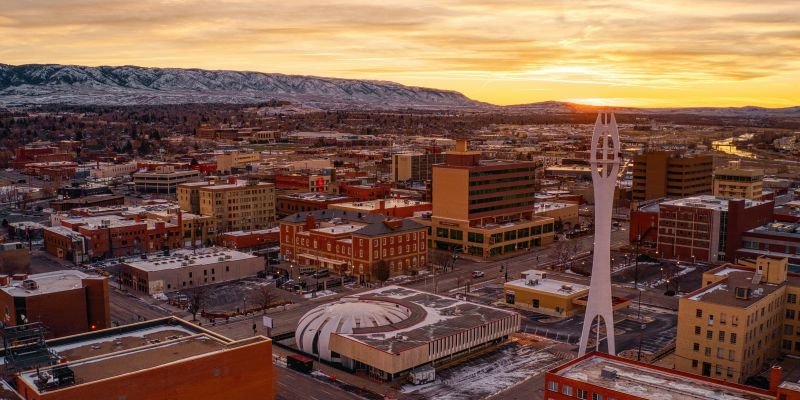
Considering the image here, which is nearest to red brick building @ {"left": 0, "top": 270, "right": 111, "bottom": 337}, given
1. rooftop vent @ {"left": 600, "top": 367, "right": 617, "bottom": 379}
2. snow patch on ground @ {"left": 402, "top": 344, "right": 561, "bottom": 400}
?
snow patch on ground @ {"left": 402, "top": 344, "right": 561, "bottom": 400}

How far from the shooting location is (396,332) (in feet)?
141

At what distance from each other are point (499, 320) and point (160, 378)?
74.6 ft

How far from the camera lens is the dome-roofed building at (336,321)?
43.7 m

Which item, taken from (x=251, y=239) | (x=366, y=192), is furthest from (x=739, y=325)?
(x=366, y=192)

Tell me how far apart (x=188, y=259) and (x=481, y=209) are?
30.3 meters

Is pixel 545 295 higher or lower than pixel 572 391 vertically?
lower

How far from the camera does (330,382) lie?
40.2 m

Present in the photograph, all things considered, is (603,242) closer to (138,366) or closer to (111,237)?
(138,366)

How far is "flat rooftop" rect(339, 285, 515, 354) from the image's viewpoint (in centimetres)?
4158

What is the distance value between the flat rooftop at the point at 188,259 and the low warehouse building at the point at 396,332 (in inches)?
756

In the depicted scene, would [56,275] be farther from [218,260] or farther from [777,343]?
[777,343]

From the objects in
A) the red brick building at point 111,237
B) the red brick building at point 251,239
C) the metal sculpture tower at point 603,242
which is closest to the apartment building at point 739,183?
the red brick building at point 251,239

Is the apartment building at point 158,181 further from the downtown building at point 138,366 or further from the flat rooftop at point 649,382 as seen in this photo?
the flat rooftop at point 649,382

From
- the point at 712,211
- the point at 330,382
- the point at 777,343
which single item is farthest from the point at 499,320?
the point at 712,211
